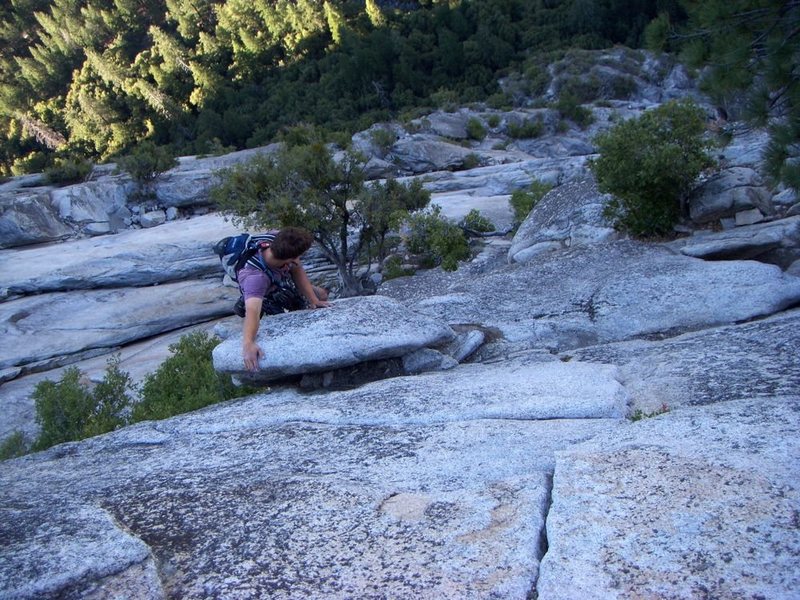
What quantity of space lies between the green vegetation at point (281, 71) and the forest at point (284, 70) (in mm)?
112

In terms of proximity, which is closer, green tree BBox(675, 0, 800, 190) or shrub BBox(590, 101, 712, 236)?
green tree BBox(675, 0, 800, 190)

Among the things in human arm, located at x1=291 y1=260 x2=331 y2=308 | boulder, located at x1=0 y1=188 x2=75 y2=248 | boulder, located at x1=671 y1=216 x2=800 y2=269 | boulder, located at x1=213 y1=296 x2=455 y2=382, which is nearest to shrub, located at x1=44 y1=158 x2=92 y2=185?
boulder, located at x1=0 y1=188 x2=75 y2=248

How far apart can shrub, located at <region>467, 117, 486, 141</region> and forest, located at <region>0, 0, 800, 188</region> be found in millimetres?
6765

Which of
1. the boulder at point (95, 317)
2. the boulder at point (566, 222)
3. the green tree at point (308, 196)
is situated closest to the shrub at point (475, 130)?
the boulder at point (95, 317)

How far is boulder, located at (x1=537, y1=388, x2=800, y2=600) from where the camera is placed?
295 centimetres

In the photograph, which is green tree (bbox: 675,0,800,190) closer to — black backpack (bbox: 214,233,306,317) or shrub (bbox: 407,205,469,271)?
black backpack (bbox: 214,233,306,317)

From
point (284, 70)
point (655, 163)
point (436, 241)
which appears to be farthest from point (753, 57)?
point (284, 70)

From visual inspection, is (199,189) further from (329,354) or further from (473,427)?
(473,427)

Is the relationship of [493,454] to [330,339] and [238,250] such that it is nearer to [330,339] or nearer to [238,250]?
[330,339]

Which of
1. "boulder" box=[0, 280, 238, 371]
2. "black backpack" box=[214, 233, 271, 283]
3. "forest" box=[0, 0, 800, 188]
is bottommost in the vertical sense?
"boulder" box=[0, 280, 238, 371]

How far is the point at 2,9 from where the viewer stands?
78062 millimetres

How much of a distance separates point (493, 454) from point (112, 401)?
765cm

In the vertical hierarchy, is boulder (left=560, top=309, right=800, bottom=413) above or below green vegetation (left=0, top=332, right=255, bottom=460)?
above

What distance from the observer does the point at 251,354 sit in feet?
21.0
